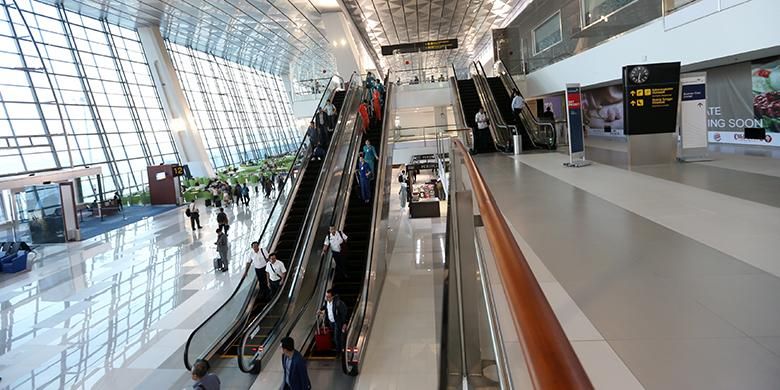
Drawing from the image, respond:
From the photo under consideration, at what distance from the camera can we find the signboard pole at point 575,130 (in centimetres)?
1085

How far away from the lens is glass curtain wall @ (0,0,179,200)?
19234 mm

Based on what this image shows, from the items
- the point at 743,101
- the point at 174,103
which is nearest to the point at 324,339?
the point at 743,101

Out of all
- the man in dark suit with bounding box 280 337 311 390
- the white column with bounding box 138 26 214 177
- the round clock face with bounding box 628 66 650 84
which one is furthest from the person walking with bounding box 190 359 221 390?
the white column with bounding box 138 26 214 177

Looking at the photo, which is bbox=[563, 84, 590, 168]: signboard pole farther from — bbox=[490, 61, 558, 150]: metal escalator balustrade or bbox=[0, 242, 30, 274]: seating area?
bbox=[0, 242, 30, 274]: seating area

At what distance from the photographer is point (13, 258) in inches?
547

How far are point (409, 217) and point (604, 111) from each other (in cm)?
1163

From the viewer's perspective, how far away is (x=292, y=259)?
1078 cm

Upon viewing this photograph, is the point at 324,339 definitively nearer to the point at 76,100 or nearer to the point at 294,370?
the point at 294,370

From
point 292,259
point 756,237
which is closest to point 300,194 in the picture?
point 292,259

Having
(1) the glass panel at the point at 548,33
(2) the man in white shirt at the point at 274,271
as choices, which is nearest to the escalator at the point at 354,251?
(2) the man in white shirt at the point at 274,271

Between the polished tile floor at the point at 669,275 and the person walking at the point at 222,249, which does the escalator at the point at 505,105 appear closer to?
the polished tile floor at the point at 669,275

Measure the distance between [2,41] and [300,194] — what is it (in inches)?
626

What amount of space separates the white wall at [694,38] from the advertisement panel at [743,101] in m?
1.96

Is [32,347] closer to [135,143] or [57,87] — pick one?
[57,87]
